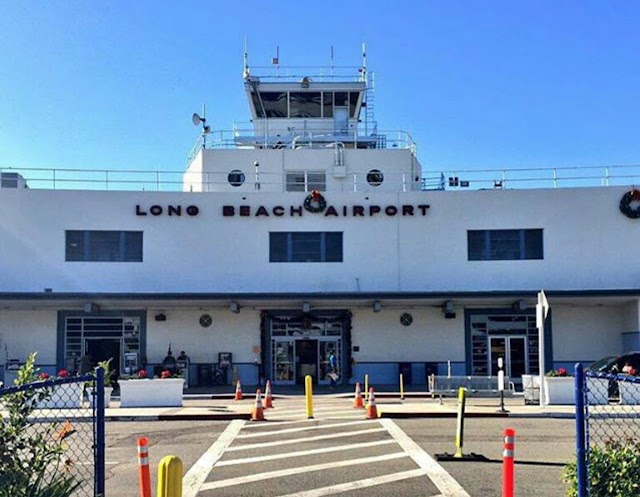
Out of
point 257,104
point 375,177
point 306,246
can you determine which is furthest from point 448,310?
point 257,104

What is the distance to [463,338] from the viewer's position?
3059cm

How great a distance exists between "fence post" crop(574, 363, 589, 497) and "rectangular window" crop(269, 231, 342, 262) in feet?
80.2

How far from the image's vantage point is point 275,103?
125 ft

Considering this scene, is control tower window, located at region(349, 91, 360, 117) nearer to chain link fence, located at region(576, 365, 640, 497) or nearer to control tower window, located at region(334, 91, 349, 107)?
control tower window, located at region(334, 91, 349, 107)

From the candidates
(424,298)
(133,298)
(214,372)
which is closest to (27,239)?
(133,298)

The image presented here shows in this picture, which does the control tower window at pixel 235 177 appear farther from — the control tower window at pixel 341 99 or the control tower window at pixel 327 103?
the control tower window at pixel 341 99

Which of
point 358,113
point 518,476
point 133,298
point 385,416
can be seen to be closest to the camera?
point 518,476

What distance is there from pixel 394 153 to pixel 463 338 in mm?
9354

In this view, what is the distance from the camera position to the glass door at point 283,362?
30.8 metres

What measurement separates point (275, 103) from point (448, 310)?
14422 millimetres

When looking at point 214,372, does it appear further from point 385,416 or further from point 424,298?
point 385,416

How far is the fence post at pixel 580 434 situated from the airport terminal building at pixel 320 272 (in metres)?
23.6

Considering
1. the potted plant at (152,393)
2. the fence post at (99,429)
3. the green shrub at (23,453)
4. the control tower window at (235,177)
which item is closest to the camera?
the green shrub at (23,453)

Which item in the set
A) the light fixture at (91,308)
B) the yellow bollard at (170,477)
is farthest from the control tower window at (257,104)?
the yellow bollard at (170,477)
